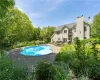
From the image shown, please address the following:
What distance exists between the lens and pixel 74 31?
139 ft

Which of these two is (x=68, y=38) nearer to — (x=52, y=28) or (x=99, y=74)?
(x=52, y=28)

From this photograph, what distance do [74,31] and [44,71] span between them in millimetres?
35098

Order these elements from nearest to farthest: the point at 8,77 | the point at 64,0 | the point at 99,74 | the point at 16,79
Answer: the point at 8,77, the point at 16,79, the point at 99,74, the point at 64,0

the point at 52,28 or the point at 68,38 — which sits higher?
the point at 52,28

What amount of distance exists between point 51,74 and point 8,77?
209cm

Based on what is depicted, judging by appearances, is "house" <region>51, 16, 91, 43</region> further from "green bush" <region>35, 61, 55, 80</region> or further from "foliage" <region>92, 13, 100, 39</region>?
"green bush" <region>35, 61, 55, 80</region>

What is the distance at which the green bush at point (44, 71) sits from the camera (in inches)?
307

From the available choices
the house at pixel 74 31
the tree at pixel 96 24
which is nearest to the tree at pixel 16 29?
the house at pixel 74 31

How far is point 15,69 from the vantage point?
7391 millimetres

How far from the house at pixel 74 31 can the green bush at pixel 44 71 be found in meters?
32.4

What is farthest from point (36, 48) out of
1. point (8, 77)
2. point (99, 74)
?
point (8, 77)

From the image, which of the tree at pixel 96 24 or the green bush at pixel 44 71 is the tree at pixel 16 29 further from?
the green bush at pixel 44 71

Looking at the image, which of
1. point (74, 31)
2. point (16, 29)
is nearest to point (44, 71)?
point (16, 29)

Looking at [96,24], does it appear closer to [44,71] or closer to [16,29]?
[16,29]
